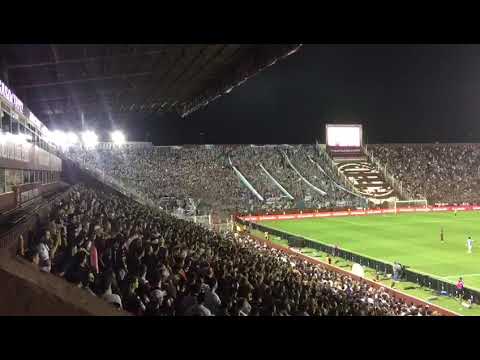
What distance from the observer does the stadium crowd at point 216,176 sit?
49219 mm

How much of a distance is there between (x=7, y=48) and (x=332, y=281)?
42.0 feet

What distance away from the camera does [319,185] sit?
5994 centimetres

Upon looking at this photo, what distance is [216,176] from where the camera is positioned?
2253 inches

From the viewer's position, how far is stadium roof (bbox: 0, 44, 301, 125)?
13453 millimetres

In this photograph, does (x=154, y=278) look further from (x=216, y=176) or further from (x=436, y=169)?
(x=436, y=169)

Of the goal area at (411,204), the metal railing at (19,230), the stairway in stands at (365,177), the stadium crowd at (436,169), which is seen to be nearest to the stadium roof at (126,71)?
the metal railing at (19,230)

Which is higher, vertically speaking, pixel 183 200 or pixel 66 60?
pixel 66 60

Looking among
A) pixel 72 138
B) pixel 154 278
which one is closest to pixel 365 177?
pixel 72 138

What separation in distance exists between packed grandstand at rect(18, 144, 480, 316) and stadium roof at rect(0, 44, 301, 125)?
428 centimetres

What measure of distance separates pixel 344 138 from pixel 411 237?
38634mm
